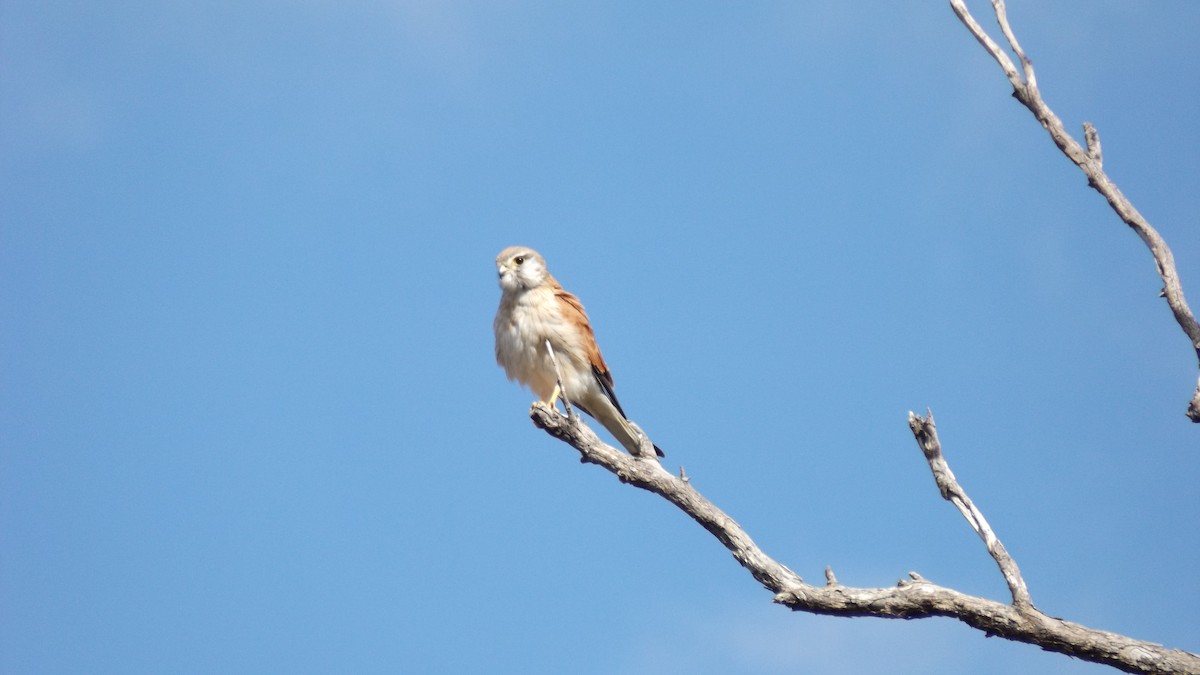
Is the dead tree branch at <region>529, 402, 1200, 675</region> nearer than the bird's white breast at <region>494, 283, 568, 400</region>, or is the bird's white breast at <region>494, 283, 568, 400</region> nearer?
the dead tree branch at <region>529, 402, 1200, 675</region>

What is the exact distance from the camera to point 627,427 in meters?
6.56

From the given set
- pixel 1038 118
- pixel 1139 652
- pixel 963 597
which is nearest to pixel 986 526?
pixel 963 597

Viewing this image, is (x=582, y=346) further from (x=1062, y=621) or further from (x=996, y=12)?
(x=1062, y=621)

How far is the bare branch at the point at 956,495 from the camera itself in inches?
153

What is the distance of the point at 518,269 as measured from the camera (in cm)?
661

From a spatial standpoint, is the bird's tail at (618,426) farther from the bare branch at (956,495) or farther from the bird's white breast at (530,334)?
the bare branch at (956,495)

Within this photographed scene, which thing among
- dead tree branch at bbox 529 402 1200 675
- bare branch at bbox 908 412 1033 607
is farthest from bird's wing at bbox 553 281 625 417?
bare branch at bbox 908 412 1033 607

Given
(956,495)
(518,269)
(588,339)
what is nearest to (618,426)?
(588,339)

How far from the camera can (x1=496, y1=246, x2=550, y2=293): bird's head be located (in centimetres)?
659

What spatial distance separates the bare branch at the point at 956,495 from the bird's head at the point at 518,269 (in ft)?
10.2

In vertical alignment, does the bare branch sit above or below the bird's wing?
below

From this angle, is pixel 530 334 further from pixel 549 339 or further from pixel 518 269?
pixel 518 269

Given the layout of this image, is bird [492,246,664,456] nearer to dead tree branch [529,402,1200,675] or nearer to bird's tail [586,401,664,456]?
bird's tail [586,401,664,456]

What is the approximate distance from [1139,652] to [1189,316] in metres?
1.27
